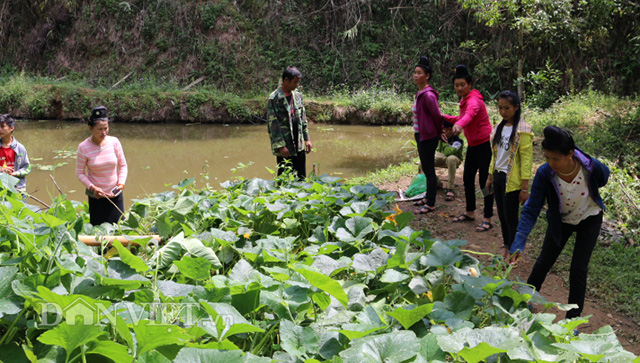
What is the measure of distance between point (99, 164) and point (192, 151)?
6.32 meters

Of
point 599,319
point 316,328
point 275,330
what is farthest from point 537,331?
point 599,319

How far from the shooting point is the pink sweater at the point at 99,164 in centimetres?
392

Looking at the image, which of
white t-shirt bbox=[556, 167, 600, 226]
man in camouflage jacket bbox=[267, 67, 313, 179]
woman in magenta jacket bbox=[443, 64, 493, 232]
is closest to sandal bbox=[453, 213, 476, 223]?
woman in magenta jacket bbox=[443, 64, 493, 232]

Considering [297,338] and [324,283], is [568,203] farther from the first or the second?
[297,338]

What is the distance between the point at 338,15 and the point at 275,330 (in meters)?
16.3

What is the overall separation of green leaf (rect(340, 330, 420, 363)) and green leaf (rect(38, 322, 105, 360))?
61cm

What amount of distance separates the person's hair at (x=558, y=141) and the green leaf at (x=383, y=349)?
1.76 meters

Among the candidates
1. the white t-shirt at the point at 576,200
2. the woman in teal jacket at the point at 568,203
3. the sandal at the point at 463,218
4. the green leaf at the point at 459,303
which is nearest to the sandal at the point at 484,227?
the sandal at the point at 463,218

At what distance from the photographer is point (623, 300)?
11.8 feet

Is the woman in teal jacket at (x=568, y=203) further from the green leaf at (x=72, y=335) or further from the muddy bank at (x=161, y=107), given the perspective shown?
the muddy bank at (x=161, y=107)

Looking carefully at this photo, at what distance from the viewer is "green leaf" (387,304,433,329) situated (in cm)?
146

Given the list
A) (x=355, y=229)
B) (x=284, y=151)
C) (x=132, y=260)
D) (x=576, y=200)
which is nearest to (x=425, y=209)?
(x=284, y=151)

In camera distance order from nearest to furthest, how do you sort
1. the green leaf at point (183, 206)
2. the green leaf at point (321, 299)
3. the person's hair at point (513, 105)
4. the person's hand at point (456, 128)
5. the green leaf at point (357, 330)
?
1. the green leaf at point (357, 330)
2. the green leaf at point (321, 299)
3. the green leaf at point (183, 206)
4. the person's hair at point (513, 105)
5. the person's hand at point (456, 128)

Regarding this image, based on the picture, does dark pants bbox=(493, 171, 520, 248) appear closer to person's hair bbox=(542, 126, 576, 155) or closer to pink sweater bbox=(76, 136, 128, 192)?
person's hair bbox=(542, 126, 576, 155)
